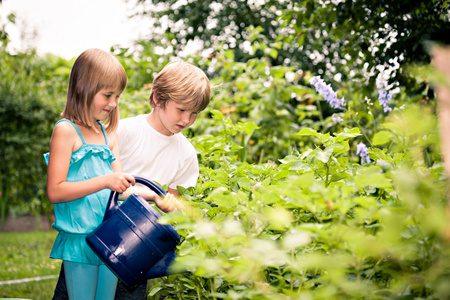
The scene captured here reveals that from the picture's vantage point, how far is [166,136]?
2172 mm

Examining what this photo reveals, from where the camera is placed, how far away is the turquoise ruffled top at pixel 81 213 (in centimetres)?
166

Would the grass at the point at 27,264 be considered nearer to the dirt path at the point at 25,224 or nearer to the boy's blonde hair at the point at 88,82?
the dirt path at the point at 25,224

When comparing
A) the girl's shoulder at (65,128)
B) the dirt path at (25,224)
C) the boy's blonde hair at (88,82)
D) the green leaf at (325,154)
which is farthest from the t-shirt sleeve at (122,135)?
the dirt path at (25,224)

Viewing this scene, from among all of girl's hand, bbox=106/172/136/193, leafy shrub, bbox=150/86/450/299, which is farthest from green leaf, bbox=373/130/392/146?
girl's hand, bbox=106/172/136/193

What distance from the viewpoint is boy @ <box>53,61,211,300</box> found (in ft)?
6.80

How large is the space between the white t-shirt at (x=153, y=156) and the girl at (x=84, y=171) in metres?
0.18

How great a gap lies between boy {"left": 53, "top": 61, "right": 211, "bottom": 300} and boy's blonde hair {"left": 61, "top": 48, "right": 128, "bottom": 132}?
31 centimetres

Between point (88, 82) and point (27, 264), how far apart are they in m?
3.99

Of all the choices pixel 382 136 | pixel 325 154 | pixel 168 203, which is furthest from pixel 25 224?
pixel 382 136

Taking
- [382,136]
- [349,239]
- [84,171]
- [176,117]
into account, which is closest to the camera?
[349,239]

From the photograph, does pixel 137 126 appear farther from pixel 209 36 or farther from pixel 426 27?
pixel 209 36

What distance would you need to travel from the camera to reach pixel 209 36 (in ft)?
25.1

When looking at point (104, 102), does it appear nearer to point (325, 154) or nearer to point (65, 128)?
point (65, 128)

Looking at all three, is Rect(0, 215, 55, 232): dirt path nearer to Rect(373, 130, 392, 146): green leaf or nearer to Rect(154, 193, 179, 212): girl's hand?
Rect(154, 193, 179, 212): girl's hand
